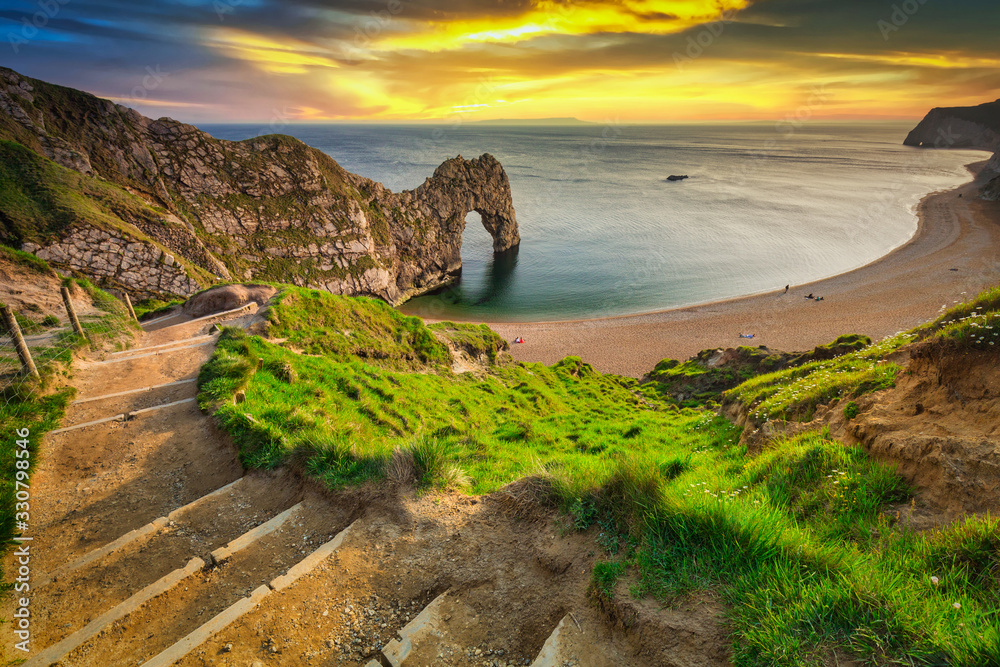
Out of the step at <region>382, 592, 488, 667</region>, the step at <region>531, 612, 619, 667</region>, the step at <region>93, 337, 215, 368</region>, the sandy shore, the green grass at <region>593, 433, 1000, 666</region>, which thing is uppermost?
the green grass at <region>593, 433, 1000, 666</region>

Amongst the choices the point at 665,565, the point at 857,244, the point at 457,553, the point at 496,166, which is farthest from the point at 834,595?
the point at 857,244

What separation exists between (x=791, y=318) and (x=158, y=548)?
57.1m

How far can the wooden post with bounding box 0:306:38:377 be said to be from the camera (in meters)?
9.52

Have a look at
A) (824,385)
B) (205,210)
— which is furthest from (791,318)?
(205,210)

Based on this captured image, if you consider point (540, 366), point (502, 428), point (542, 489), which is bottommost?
point (540, 366)

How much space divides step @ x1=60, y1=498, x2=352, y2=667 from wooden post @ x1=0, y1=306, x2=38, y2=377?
865 cm

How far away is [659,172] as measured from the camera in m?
163

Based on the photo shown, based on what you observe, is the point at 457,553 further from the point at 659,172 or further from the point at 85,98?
the point at 659,172

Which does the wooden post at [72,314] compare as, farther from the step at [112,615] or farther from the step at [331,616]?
the step at [331,616]

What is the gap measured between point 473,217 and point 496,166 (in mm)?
32126

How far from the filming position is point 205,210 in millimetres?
42750

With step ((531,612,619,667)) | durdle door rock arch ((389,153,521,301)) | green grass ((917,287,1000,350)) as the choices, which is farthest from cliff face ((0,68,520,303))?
green grass ((917,287,1000,350))

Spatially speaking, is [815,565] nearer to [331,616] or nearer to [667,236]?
[331,616]

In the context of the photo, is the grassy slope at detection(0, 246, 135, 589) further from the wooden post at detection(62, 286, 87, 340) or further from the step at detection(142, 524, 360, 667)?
the step at detection(142, 524, 360, 667)
